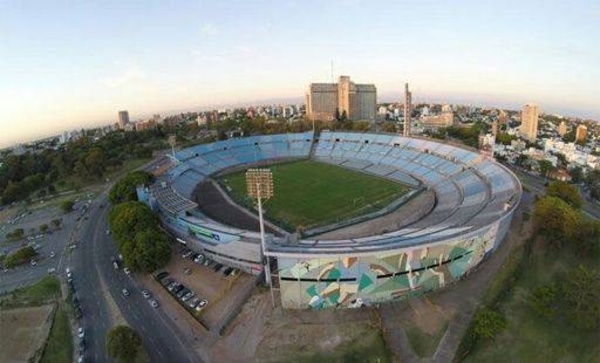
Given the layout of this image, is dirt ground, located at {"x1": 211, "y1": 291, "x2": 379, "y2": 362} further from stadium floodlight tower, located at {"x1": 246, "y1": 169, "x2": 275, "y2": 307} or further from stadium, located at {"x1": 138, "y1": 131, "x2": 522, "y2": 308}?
stadium floodlight tower, located at {"x1": 246, "y1": 169, "x2": 275, "y2": 307}

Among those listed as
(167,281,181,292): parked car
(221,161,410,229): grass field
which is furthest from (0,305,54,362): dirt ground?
(221,161,410,229): grass field

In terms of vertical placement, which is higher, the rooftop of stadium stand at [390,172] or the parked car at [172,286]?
the rooftop of stadium stand at [390,172]

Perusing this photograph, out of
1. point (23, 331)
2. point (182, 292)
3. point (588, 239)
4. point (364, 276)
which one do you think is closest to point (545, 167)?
point (588, 239)

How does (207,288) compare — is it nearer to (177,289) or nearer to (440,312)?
(177,289)

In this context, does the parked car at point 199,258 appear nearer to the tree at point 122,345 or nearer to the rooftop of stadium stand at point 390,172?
the rooftop of stadium stand at point 390,172

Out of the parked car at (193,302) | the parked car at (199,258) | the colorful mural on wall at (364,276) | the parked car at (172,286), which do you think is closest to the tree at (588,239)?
the colorful mural on wall at (364,276)
